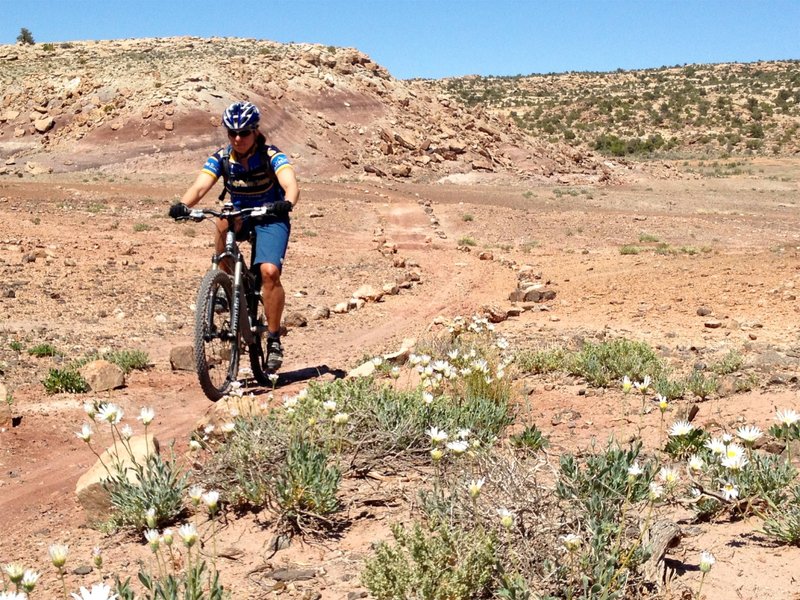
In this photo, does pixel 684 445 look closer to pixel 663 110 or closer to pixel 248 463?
pixel 248 463

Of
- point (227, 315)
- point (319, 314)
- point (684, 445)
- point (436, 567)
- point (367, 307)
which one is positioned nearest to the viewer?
point (436, 567)

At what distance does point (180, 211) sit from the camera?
5469 mm

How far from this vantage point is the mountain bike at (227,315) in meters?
5.39

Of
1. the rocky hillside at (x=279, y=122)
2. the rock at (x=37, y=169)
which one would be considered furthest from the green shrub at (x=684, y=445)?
the rock at (x=37, y=169)

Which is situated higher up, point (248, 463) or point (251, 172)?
point (251, 172)

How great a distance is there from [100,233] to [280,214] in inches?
418

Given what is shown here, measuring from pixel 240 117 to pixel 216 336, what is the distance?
1480 mm

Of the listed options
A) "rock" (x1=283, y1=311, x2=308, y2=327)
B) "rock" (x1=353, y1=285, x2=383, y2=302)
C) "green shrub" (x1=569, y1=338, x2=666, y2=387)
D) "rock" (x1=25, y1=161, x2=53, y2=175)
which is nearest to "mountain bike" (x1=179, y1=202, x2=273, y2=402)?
"green shrub" (x1=569, y1=338, x2=666, y2=387)

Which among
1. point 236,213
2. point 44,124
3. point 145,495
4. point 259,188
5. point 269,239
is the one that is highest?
point 44,124

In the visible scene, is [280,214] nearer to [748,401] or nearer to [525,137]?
[748,401]

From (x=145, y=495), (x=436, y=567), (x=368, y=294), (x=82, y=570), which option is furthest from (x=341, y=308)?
(x=436, y=567)

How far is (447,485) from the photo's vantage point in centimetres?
313

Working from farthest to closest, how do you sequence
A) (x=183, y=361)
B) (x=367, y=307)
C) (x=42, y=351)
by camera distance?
(x=367, y=307) → (x=42, y=351) → (x=183, y=361)

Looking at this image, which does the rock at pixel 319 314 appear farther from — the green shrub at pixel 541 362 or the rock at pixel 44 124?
the rock at pixel 44 124
